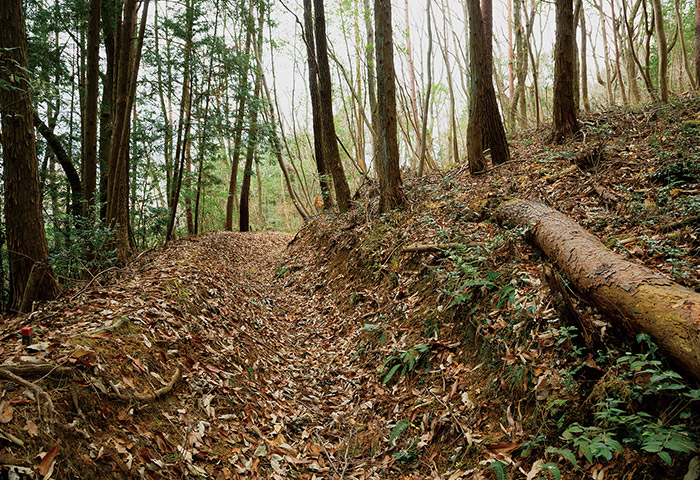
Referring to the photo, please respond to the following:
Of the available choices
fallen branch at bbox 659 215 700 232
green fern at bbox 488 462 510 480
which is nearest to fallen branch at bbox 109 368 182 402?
green fern at bbox 488 462 510 480

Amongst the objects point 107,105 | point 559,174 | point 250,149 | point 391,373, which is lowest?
point 391,373

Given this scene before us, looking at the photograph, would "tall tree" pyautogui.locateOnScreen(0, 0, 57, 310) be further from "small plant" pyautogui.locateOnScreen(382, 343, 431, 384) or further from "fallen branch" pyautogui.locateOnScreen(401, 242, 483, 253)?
"fallen branch" pyautogui.locateOnScreen(401, 242, 483, 253)

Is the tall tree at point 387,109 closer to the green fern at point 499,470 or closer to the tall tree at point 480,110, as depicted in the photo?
the tall tree at point 480,110

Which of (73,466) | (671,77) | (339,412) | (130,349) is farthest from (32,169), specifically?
(671,77)

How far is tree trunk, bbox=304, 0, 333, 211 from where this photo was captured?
12.0 meters

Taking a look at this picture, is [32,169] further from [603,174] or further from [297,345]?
[603,174]

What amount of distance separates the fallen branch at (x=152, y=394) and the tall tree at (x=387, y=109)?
5.27m

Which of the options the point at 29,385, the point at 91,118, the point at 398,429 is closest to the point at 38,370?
the point at 29,385

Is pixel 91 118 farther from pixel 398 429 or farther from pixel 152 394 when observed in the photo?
pixel 398 429

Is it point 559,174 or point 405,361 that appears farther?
point 559,174

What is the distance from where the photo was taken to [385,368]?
446 centimetres

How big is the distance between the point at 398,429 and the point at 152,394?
2167mm

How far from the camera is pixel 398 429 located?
351 centimetres

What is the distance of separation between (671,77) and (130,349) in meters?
30.9
